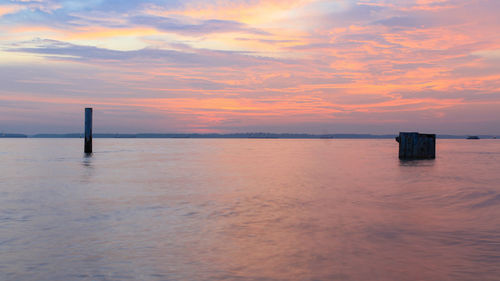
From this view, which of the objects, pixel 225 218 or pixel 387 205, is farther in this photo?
pixel 387 205

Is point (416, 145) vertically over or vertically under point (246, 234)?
over

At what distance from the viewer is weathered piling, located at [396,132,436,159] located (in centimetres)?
3431

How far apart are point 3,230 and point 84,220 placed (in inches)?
74.1

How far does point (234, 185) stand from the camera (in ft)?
66.7

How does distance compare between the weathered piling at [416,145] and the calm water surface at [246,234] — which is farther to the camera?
the weathered piling at [416,145]

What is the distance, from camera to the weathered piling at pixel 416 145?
3431cm

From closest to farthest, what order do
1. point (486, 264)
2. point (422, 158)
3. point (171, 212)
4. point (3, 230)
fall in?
point (486, 264), point (3, 230), point (171, 212), point (422, 158)

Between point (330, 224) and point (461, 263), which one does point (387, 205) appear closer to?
point (330, 224)

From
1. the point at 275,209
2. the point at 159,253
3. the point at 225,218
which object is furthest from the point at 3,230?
the point at 275,209

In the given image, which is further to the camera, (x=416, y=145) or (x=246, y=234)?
(x=416, y=145)

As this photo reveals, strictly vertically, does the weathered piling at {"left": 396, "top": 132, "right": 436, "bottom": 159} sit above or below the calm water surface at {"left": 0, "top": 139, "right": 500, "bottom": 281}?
above

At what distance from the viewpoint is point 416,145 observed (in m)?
34.5

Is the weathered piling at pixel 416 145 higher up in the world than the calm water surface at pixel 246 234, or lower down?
higher up

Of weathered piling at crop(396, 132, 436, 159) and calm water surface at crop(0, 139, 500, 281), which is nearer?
calm water surface at crop(0, 139, 500, 281)
